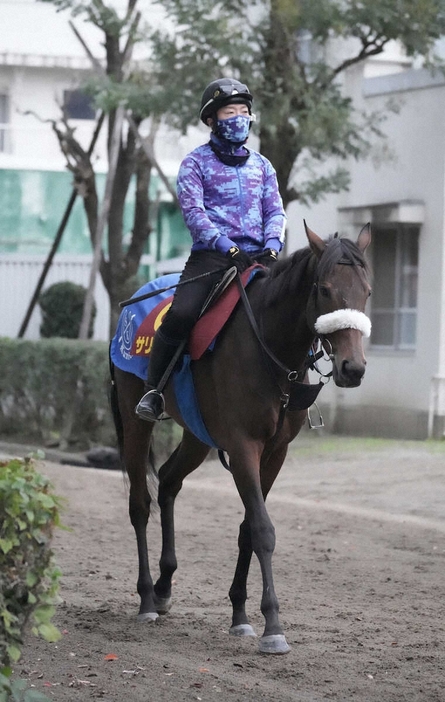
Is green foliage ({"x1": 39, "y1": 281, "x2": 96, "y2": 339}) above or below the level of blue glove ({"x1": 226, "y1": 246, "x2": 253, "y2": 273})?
below

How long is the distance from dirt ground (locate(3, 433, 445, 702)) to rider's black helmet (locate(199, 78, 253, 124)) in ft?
7.38

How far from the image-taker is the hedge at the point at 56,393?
626 inches

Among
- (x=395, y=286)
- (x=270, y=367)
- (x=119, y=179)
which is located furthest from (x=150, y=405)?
(x=119, y=179)

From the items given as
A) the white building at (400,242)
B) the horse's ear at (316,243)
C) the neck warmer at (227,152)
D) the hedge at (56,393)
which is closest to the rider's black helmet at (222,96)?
the neck warmer at (227,152)

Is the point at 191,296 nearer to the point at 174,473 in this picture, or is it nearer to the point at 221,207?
the point at 221,207

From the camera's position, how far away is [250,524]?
6.06 meters

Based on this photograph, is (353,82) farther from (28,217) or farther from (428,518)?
(28,217)

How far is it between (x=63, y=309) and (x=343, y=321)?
61.6ft

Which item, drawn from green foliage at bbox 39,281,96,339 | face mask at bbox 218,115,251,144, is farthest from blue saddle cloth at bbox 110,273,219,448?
green foliage at bbox 39,281,96,339

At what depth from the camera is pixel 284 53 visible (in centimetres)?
1485

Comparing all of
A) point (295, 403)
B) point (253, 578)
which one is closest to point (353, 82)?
point (253, 578)

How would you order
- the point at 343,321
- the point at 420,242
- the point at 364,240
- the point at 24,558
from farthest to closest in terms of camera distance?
the point at 420,242
the point at 364,240
the point at 343,321
the point at 24,558

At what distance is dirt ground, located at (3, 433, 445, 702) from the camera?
208 inches

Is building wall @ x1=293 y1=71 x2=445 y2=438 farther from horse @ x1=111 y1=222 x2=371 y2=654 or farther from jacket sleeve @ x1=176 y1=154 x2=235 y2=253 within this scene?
horse @ x1=111 y1=222 x2=371 y2=654
